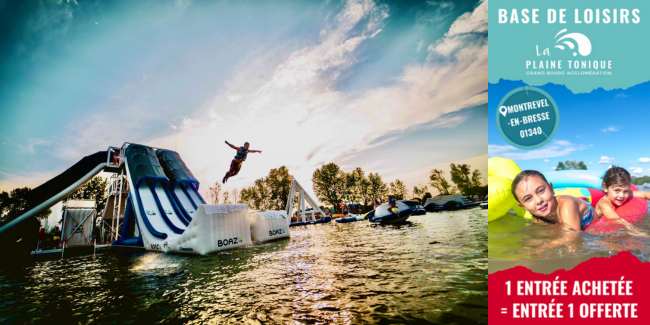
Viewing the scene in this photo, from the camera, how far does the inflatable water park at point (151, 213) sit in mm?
9688

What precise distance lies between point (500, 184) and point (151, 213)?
535 inches

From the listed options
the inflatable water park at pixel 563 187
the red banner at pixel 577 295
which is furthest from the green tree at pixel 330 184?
the red banner at pixel 577 295

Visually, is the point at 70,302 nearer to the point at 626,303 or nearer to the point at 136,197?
the point at 626,303

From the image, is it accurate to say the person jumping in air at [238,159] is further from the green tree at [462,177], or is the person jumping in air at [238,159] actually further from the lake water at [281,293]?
the green tree at [462,177]

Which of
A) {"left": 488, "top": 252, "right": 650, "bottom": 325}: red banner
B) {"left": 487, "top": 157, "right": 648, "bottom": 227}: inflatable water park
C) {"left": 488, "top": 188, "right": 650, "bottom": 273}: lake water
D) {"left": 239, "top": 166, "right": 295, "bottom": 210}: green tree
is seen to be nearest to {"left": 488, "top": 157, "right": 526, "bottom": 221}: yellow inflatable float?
{"left": 487, "top": 157, "right": 648, "bottom": 227}: inflatable water park

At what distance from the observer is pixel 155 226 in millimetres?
11508

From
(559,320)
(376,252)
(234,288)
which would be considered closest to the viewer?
(559,320)

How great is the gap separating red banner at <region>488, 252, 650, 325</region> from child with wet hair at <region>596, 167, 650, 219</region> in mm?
1666

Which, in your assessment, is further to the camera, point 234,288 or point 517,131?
point 234,288

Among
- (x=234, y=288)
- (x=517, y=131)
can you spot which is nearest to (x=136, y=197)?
(x=234, y=288)

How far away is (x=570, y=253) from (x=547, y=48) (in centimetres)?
286

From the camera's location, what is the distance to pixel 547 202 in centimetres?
443

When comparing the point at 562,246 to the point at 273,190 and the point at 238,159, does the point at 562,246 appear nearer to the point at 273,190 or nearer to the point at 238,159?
the point at 238,159

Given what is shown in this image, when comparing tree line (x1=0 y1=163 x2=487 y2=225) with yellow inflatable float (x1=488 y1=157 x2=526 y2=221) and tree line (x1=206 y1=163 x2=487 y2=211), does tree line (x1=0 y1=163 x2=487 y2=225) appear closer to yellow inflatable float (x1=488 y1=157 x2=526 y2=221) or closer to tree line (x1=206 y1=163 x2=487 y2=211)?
tree line (x1=206 y1=163 x2=487 y2=211)
